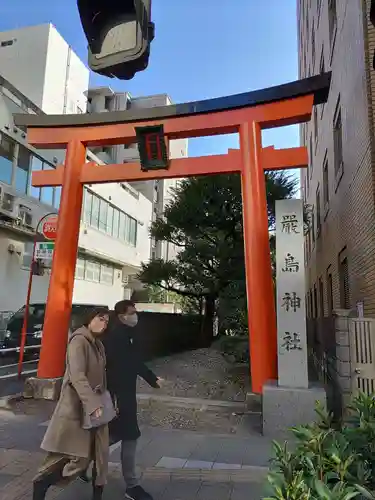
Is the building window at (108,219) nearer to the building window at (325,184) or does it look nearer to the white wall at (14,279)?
the white wall at (14,279)

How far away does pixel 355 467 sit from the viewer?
2109mm

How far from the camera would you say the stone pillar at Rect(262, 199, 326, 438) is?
233 inches

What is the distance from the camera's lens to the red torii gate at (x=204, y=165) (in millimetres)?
7148

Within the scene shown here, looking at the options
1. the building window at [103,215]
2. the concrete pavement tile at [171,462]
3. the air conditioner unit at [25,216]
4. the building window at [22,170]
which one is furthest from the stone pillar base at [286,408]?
the building window at [103,215]

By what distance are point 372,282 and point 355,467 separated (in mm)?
5515

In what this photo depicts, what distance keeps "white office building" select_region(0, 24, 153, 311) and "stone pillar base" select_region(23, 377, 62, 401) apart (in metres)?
9.51

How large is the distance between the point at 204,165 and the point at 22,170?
1240 centimetres

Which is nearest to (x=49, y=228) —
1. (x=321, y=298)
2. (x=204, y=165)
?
(x=204, y=165)

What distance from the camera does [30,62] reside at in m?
25.1

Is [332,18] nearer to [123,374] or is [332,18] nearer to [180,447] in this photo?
[180,447]

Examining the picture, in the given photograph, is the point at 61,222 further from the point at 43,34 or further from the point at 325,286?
the point at 43,34

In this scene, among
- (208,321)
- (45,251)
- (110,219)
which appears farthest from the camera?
(110,219)

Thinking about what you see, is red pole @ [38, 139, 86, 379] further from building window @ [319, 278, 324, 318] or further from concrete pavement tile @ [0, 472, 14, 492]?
building window @ [319, 278, 324, 318]

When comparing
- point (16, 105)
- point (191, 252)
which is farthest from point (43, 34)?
point (191, 252)
